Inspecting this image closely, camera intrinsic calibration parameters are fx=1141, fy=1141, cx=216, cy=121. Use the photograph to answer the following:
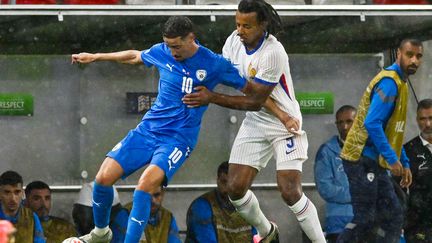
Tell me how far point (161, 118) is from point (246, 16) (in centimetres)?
98

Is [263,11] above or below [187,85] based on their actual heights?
above

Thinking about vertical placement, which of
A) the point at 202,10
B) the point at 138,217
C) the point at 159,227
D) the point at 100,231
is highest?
the point at 202,10

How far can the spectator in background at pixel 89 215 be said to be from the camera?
1123 cm

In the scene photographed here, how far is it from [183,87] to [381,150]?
7.42 ft

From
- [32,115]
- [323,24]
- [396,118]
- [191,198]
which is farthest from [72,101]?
[396,118]

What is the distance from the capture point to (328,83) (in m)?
12.8

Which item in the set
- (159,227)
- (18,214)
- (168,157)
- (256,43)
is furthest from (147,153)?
(159,227)

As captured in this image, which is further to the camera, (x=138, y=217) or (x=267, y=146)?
(x=267, y=146)

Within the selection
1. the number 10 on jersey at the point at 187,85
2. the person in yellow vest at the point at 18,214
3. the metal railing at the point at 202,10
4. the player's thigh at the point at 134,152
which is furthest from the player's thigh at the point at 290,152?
the person in yellow vest at the point at 18,214

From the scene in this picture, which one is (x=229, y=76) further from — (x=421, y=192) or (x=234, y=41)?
(x=421, y=192)

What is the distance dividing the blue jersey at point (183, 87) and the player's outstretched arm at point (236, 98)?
9 centimetres

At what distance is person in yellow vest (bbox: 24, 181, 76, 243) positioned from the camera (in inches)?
447

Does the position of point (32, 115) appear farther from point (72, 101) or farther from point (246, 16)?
point (246, 16)

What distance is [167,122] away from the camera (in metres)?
8.33
